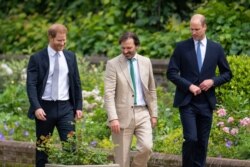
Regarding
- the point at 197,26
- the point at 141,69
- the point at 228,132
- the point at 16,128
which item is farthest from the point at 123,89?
the point at 16,128

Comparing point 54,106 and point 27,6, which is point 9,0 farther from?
point 54,106

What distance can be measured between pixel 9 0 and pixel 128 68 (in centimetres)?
1150

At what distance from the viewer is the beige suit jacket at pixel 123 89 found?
12.0 m

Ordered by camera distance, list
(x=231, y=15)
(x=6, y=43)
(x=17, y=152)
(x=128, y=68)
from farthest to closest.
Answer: (x=6, y=43) < (x=231, y=15) < (x=17, y=152) < (x=128, y=68)

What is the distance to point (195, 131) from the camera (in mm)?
12320

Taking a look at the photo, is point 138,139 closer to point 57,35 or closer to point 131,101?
point 131,101

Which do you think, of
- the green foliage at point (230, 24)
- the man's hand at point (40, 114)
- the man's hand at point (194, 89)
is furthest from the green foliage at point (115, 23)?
the man's hand at point (40, 114)

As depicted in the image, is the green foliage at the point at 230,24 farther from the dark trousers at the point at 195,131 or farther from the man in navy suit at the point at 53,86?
the man in navy suit at the point at 53,86

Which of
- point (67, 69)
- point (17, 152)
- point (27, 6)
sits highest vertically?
point (27, 6)

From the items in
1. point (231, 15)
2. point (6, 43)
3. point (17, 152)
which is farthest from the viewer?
point (6, 43)

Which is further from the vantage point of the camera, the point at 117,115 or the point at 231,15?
the point at 231,15

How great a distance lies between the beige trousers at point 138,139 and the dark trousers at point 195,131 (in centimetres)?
50

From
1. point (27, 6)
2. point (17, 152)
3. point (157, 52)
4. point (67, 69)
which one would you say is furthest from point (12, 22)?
point (67, 69)

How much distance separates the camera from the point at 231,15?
1792 cm
